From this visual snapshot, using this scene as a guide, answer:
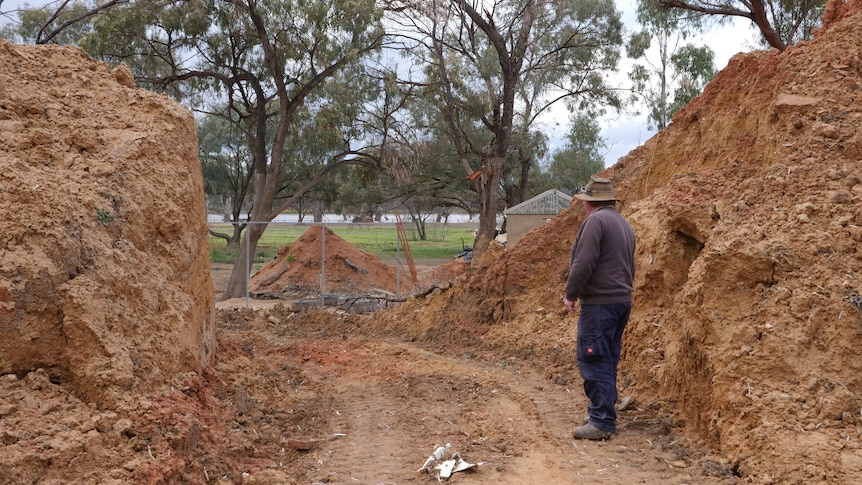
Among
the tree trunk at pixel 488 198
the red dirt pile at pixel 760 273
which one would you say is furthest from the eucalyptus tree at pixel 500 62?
the red dirt pile at pixel 760 273

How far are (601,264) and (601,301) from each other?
0.29 meters

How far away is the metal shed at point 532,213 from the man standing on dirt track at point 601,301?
15654 mm

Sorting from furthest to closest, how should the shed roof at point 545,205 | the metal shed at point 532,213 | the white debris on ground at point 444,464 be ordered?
1. the shed roof at point 545,205
2. the metal shed at point 532,213
3. the white debris on ground at point 444,464

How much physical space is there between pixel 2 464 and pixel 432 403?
12.6 feet

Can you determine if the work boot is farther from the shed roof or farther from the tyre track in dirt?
the shed roof

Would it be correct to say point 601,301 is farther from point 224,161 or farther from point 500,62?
point 224,161

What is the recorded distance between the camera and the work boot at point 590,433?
5.37m

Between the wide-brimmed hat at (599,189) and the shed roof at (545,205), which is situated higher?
the shed roof at (545,205)

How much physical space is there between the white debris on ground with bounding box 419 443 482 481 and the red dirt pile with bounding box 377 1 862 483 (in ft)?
5.74

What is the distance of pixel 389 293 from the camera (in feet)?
63.7

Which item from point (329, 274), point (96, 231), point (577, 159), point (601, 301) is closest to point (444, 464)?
point (601, 301)

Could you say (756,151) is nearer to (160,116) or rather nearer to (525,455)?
(525,455)

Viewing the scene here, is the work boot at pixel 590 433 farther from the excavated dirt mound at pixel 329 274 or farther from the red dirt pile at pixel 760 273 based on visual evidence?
the excavated dirt mound at pixel 329 274

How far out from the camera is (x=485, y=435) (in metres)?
5.47
